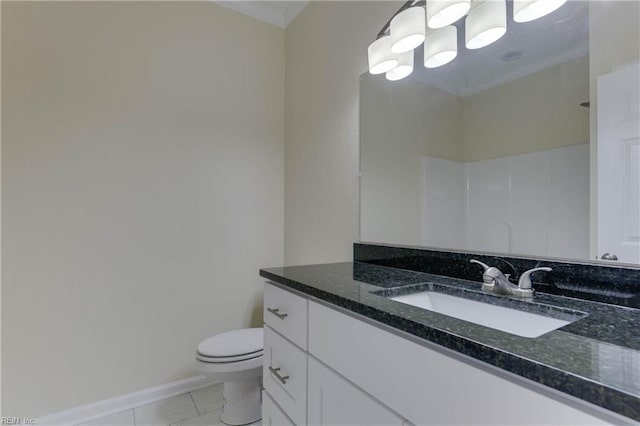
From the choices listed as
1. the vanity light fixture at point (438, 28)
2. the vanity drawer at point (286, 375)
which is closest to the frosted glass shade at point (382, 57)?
the vanity light fixture at point (438, 28)

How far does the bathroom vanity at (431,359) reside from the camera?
0.43m

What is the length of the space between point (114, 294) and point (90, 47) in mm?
1391

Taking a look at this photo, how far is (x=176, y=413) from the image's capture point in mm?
1729

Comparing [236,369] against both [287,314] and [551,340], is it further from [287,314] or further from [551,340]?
[551,340]

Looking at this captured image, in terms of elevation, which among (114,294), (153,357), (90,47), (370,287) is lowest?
(153,357)

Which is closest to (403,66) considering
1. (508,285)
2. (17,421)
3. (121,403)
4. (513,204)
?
(513,204)

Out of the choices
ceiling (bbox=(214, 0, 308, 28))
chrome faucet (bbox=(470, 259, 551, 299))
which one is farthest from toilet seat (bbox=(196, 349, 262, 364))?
ceiling (bbox=(214, 0, 308, 28))

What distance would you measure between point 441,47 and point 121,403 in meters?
2.43

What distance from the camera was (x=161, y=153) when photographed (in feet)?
6.21

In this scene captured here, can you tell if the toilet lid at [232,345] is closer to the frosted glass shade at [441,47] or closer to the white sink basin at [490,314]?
the white sink basin at [490,314]

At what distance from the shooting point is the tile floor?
1.65 meters

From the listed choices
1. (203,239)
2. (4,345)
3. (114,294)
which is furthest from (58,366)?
(203,239)

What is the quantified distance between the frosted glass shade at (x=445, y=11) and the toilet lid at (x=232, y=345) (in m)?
1.68

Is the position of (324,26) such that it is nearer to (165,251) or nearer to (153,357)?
(165,251)
